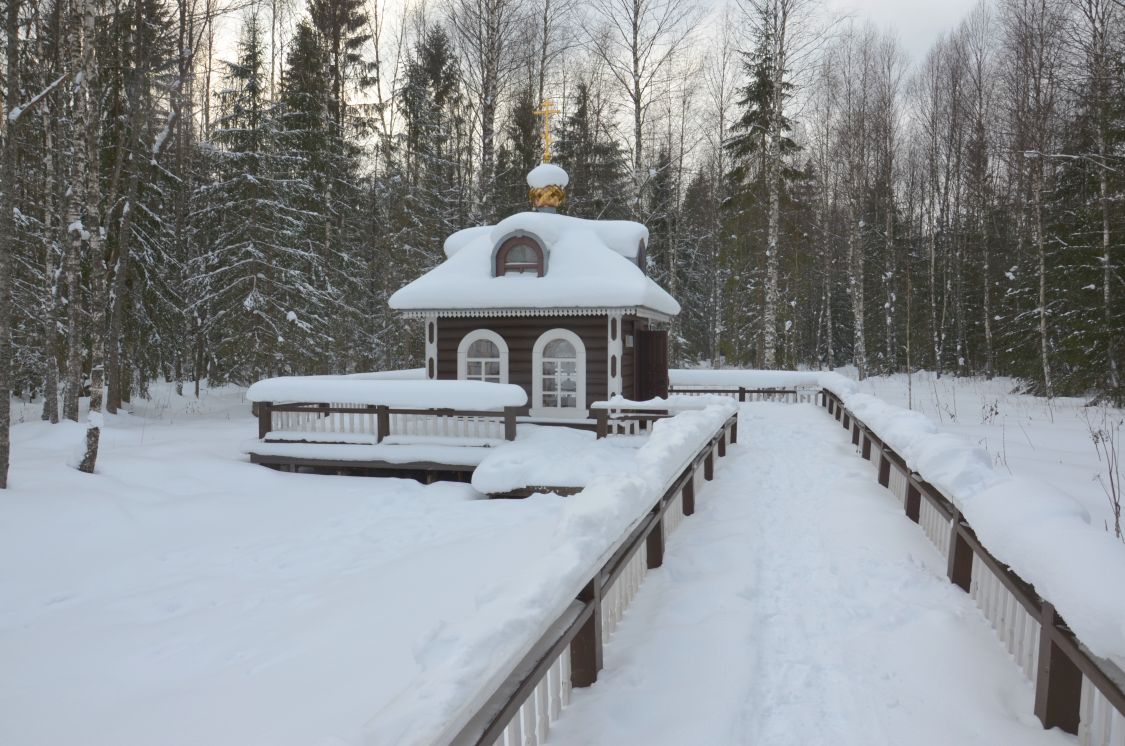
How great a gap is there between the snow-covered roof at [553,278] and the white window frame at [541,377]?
865mm

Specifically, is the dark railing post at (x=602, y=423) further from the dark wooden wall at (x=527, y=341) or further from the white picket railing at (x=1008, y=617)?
the white picket railing at (x=1008, y=617)

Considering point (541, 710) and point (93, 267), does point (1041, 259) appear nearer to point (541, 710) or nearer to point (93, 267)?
point (541, 710)

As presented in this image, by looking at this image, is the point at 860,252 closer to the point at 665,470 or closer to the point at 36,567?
the point at 665,470

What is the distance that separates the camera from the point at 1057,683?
3.32 m

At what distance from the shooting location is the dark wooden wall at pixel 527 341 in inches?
558

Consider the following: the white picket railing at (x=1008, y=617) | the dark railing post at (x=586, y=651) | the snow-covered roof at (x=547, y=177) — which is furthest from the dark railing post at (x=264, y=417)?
the white picket railing at (x=1008, y=617)

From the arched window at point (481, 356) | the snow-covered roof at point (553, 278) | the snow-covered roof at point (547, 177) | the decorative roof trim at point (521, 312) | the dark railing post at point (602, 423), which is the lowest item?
the dark railing post at point (602, 423)

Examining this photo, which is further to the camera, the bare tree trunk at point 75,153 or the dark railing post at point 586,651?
the bare tree trunk at point 75,153

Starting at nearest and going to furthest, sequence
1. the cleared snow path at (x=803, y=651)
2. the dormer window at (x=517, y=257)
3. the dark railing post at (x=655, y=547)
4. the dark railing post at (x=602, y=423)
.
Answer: the cleared snow path at (x=803, y=651), the dark railing post at (x=655, y=547), the dark railing post at (x=602, y=423), the dormer window at (x=517, y=257)

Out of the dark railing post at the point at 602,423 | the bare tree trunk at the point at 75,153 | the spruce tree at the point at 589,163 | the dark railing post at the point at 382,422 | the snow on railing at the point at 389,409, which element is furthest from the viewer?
the spruce tree at the point at 589,163

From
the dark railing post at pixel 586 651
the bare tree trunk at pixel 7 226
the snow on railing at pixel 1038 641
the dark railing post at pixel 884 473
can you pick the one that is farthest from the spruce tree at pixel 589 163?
the dark railing post at pixel 586 651

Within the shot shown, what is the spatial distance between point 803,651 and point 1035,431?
1160 centimetres

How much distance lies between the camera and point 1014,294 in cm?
2344

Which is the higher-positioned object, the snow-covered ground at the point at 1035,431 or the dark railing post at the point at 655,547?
the snow-covered ground at the point at 1035,431
